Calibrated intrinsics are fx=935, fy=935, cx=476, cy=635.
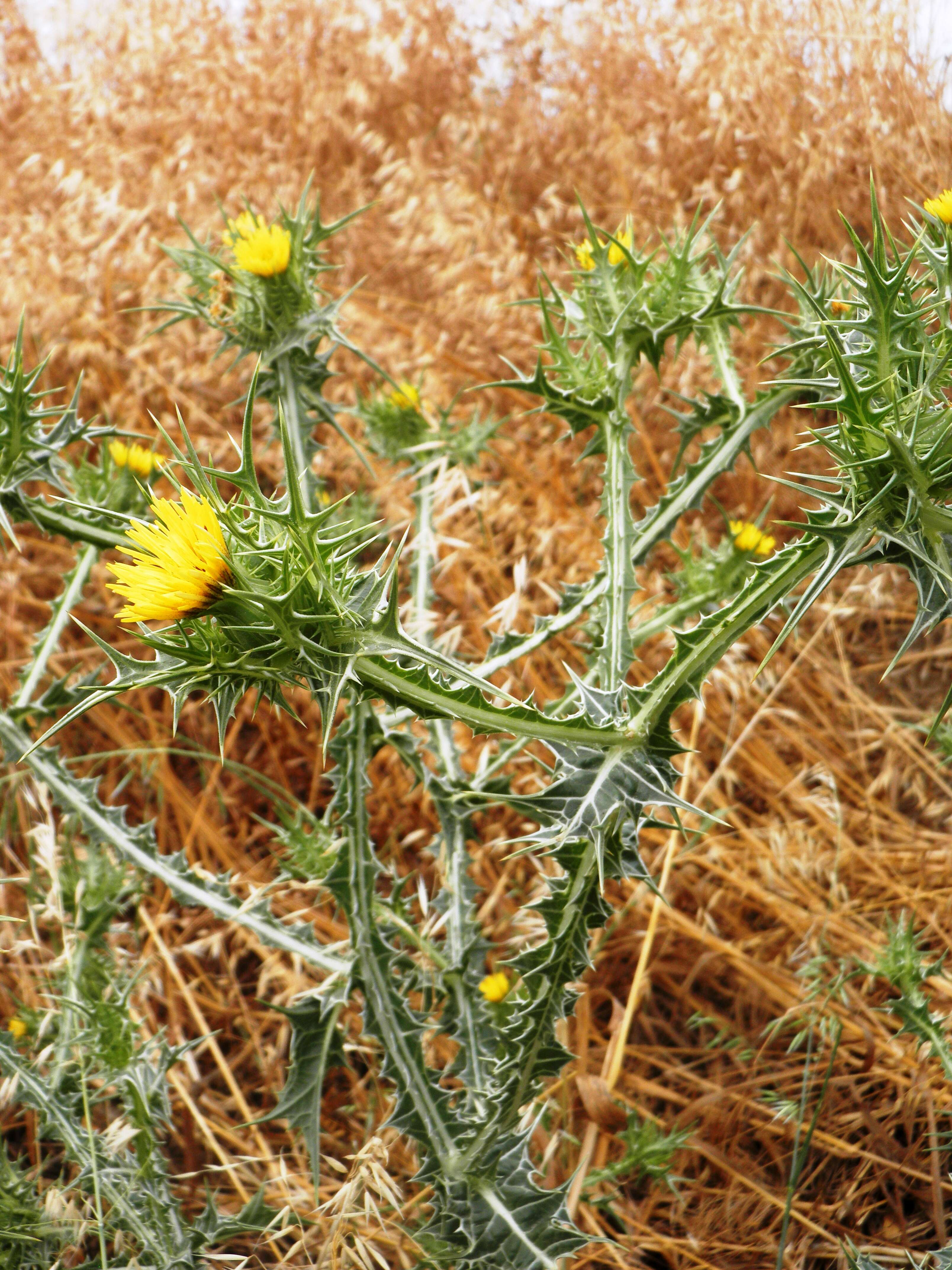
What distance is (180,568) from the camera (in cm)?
99

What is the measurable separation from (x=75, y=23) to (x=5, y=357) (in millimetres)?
2009

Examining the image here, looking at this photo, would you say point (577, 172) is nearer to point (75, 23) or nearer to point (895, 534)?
point (75, 23)

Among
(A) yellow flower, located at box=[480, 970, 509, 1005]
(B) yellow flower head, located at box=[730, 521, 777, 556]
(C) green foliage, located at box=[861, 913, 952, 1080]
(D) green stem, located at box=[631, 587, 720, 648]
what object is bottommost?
(A) yellow flower, located at box=[480, 970, 509, 1005]

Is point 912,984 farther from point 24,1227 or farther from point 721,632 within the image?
point 24,1227

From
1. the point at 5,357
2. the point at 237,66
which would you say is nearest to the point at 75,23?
the point at 237,66

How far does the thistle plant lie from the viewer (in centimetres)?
105

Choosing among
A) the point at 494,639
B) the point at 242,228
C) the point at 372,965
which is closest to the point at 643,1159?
the point at 372,965

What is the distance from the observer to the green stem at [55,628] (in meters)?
1.87

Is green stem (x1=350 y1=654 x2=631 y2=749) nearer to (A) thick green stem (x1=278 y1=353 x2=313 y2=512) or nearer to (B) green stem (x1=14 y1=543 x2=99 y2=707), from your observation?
(A) thick green stem (x1=278 y1=353 x2=313 y2=512)

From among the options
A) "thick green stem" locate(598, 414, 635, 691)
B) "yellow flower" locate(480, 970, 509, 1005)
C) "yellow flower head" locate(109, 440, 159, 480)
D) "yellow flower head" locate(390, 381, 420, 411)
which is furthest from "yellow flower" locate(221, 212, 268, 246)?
"yellow flower" locate(480, 970, 509, 1005)

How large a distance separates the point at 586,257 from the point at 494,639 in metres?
0.75

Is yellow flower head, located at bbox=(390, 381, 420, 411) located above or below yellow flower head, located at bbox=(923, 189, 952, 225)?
below

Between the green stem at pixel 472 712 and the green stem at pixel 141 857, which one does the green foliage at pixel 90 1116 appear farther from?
the green stem at pixel 472 712

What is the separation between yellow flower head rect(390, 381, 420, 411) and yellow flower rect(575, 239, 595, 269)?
777 mm
